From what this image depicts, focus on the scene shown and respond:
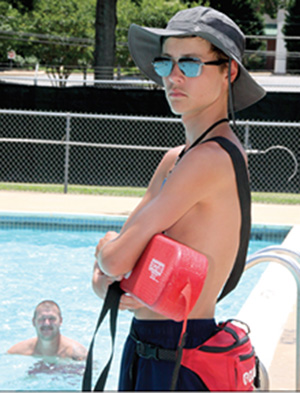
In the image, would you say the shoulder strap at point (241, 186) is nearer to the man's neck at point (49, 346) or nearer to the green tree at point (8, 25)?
the man's neck at point (49, 346)

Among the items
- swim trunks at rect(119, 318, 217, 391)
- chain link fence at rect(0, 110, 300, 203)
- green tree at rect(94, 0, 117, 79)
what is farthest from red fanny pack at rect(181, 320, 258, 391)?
green tree at rect(94, 0, 117, 79)

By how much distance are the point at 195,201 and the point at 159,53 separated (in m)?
0.63

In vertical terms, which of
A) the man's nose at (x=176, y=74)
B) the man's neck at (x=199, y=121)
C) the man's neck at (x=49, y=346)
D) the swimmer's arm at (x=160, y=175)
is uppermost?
the man's nose at (x=176, y=74)

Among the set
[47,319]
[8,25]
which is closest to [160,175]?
[47,319]

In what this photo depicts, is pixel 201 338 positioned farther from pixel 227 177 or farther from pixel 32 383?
pixel 32 383

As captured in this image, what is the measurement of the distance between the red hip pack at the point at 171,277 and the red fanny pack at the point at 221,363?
159 millimetres

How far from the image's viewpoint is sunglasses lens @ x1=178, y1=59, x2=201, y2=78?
1.88m

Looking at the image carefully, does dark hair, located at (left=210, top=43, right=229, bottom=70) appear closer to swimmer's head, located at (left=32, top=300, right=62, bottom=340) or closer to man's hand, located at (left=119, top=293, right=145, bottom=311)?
man's hand, located at (left=119, top=293, right=145, bottom=311)

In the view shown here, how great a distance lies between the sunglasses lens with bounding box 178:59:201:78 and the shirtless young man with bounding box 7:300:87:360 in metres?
3.57

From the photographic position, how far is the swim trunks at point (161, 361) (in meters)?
1.79

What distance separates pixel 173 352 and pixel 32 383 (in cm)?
396

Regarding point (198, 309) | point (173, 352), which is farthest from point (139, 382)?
point (198, 309)

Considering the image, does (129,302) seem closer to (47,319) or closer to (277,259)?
(277,259)

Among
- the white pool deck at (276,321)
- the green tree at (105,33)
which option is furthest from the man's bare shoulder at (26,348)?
the green tree at (105,33)
